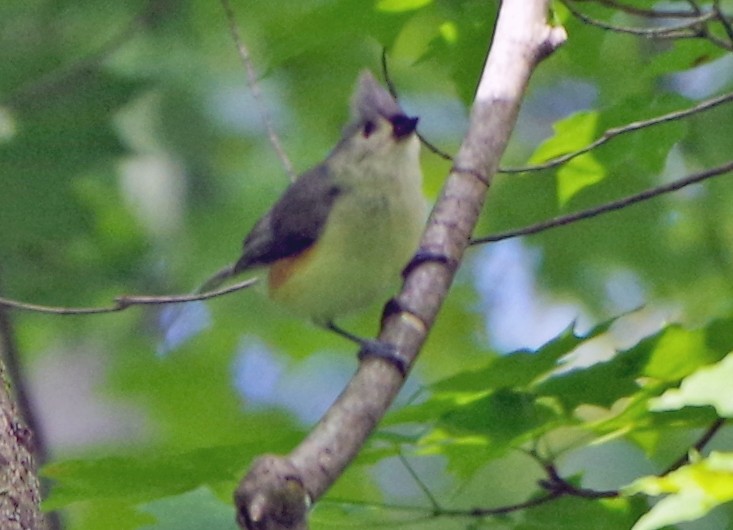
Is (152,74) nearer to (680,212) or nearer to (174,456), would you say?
(680,212)

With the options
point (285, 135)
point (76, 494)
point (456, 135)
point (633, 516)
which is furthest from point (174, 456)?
point (456, 135)

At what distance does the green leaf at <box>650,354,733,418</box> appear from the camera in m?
0.98

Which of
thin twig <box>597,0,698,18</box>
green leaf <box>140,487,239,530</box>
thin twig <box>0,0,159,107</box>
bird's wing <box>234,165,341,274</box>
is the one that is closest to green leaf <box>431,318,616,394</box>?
green leaf <box>140,487,239,530</box>

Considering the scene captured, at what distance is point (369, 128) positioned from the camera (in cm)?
250

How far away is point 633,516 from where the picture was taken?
1828 millimetres

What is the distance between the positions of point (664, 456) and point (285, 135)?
65.3 inches

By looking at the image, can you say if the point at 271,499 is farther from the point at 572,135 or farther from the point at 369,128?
the point at 369,128

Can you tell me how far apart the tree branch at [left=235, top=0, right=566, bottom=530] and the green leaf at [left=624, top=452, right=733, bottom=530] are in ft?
1.23

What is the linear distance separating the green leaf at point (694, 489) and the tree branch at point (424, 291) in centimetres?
37

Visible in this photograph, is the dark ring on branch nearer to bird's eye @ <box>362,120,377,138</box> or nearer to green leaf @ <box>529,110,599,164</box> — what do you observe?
green leaf @ <box>529,110,599,164</box>

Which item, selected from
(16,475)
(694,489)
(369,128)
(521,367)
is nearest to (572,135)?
(369,128)

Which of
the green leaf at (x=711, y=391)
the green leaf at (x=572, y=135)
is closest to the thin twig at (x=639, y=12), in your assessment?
the green leaf at (x=572, y=135)

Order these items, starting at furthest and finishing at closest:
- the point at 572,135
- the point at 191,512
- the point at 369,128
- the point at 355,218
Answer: the point at 369,128, the point at 355,218, the point at 572,135, the point at 191,512

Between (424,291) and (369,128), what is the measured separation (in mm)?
867
